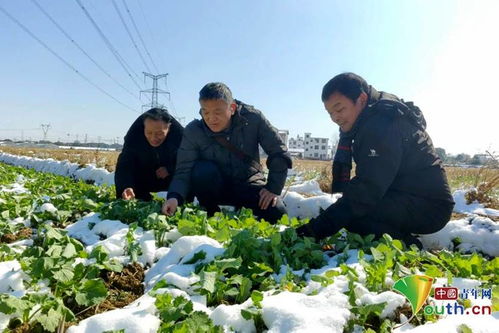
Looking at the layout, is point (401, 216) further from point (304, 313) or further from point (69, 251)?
point (69, 251)

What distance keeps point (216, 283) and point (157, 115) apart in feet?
9.24

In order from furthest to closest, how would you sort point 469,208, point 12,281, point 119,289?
1. point 469,208
2. point 119,289
3. point 12,281

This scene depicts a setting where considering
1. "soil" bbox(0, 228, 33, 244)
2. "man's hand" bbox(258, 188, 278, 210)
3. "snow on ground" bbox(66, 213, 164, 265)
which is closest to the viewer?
"snow on ground" bbox(66, 213, 164, 265)

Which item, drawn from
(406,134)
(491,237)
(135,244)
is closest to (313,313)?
(135,244)

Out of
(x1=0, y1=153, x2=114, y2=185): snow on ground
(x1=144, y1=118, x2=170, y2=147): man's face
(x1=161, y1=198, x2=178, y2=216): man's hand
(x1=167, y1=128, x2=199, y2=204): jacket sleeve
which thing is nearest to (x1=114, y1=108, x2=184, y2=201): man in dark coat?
(x1=144, y1=118, x2=170, y2=147): man's face

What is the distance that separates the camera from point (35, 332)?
1.58 metres

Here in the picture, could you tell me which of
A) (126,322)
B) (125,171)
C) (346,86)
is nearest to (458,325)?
(126,322)

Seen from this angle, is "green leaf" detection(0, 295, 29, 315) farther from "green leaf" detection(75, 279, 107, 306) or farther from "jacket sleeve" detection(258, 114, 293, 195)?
"jacket sleeve" detection(258, 114, 293, 195)

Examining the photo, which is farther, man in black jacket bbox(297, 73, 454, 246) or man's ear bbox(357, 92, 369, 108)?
man's ear bbox(357, 92, 369, 108)

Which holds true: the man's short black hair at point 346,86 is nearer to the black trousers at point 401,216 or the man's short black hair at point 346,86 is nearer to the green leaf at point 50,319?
the black trousers at point 401,216

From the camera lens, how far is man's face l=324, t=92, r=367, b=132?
2773 millimetres

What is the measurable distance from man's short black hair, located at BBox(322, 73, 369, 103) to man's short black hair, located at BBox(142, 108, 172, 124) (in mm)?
Answer: 2172

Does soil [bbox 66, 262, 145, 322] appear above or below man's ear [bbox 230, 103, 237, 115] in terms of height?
below

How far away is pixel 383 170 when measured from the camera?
2.55 m
